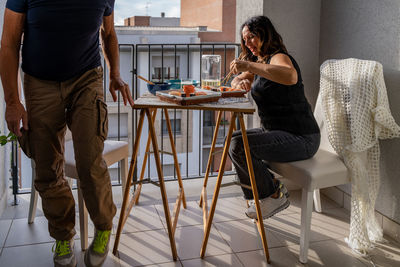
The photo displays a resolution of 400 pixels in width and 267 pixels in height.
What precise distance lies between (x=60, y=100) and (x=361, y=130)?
1503 mm

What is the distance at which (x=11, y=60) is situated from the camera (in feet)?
5.26

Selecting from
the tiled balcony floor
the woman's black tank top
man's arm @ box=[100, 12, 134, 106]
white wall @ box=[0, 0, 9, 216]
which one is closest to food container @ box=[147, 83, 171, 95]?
man's arm @ box=[100, 12, 134, 106]

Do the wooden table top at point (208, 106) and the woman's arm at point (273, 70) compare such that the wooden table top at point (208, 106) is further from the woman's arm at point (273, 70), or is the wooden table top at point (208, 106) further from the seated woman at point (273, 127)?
the seated woman at point (273, 127)

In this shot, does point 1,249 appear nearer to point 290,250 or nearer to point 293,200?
point 290,250

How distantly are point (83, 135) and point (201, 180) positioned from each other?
5.56ft

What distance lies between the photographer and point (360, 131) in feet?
6.88

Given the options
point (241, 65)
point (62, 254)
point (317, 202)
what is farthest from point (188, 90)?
point (317, 202)

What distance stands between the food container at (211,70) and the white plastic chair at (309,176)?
0.56 metres

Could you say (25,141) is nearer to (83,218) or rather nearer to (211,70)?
(83,218)

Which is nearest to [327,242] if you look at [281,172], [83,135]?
[281,172]

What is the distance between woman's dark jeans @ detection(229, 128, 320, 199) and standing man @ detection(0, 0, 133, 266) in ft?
2.39

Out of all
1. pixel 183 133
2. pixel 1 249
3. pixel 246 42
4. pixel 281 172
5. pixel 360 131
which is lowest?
pixel 183 133

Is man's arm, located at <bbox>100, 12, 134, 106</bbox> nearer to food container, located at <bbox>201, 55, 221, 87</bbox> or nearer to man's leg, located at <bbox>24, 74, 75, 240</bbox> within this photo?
man's leg, located at <bbox>24, 74, 75, 240</bbox>

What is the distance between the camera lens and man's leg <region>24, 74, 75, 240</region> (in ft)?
5.56
